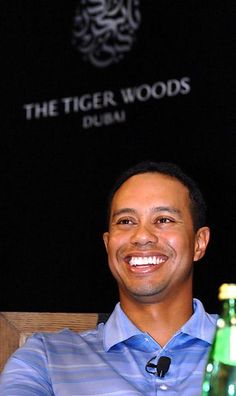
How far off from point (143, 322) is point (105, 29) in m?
2.51

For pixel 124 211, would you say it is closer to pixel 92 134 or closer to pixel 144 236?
pixel 144 236

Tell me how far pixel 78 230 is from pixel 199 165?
0.89 meters

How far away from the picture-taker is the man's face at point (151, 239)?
1488mm

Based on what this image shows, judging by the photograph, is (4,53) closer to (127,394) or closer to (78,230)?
(78,230)

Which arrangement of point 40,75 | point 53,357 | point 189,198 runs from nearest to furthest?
point 53,357
point 189,198
point 40,75

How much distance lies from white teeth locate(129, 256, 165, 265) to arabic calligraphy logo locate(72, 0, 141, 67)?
2.35 m

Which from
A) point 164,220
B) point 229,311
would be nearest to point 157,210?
point 164,220

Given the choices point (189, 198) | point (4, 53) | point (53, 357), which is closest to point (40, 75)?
point (4, 53)

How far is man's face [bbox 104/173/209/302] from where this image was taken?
149 cm

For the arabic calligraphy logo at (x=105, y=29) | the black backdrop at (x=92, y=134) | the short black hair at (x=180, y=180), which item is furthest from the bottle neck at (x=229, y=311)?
the arabic calligraphy logo at (x=105, y=29)

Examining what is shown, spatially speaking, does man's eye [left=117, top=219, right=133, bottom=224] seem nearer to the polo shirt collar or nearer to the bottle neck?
the polo shirt collar

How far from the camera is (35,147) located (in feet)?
13.2

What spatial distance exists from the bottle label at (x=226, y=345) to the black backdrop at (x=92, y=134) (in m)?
2.50

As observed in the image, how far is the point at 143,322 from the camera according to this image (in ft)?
5.08
